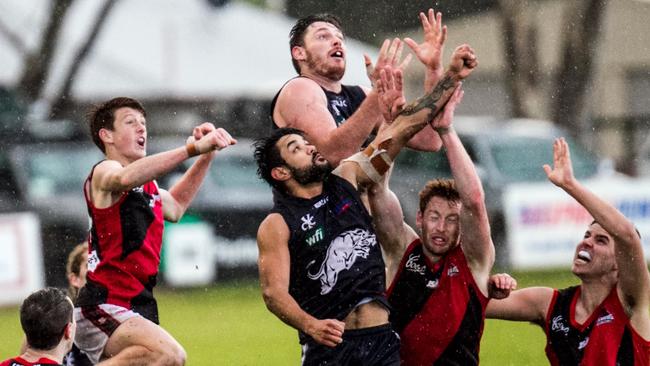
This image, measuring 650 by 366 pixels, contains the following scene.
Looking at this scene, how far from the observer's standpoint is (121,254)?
707cm

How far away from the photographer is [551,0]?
2595cm

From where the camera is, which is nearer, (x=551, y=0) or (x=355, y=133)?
(x=355, y=133)

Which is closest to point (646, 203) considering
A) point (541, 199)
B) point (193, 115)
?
point (541, 199)

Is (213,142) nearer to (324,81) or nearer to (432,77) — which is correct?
(324,81)

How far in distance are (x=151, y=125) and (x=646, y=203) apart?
8.14m

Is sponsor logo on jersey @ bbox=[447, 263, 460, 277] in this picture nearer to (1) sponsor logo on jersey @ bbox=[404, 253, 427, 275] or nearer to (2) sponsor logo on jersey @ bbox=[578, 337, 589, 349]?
(1) sponsor logo on jersey @ bbox=[404, 253, 427, 275]

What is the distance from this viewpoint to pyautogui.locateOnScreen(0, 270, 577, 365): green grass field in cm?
1176

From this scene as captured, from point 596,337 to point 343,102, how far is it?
5.65 ft

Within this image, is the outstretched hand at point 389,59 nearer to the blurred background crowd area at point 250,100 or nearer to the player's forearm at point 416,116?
the player's forearm at point 416,116

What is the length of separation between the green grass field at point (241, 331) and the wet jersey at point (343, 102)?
396 cm

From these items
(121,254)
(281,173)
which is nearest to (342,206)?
(281,173)

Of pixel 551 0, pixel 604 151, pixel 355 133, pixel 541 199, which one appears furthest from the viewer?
pixel 551 0

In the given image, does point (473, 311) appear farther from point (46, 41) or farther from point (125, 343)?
point (46, 41)

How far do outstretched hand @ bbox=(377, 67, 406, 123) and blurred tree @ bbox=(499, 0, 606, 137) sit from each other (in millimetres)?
15538
